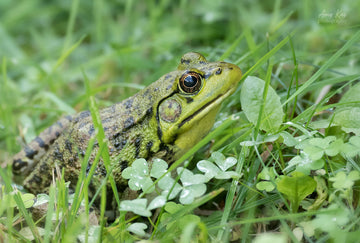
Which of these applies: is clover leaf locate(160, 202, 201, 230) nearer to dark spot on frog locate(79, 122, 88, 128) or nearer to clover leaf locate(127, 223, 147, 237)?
clover leaf locate(127, 223, 147, 237)

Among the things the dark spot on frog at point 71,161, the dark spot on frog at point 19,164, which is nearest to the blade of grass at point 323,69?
the dark spot on frog at point 71,161

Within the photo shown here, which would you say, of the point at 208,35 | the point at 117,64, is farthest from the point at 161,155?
the point at 208,35

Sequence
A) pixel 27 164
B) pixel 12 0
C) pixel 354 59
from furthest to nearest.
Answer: pixel 12 0
pixel 354 59
pixel 27 164

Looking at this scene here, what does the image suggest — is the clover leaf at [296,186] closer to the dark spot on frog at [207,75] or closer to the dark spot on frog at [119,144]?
the dark spot on frog at [207,75]

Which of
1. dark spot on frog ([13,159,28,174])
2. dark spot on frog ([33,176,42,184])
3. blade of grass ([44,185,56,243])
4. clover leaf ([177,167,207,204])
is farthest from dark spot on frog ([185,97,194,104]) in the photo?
dark spot on frog ([13,159,28,174])

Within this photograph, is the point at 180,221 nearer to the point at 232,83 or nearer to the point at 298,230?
the point at 298,230

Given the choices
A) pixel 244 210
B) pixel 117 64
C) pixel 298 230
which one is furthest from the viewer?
pixel 117 64
